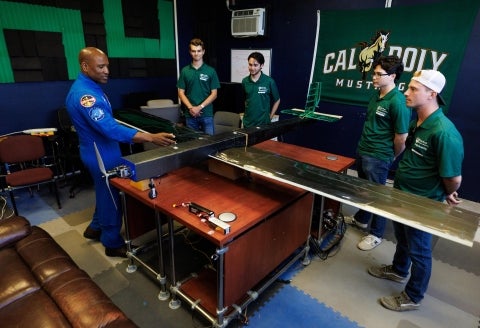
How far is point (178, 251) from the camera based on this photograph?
2.57 metres

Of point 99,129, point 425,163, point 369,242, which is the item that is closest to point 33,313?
point 99,129

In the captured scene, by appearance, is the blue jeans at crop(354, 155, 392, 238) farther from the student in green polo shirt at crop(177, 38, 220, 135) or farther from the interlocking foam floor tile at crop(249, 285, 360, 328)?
the student in green polo shirt at crop(177, 38, 220, 135)

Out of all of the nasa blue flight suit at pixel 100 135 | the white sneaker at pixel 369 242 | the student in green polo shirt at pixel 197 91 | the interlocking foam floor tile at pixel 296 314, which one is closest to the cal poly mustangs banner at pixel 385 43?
the student in green polo shirt at pixel 197 91

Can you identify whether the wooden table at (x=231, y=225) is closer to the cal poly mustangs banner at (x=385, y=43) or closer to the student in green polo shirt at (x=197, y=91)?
the student in green polo shirt at (x=197, y=91)

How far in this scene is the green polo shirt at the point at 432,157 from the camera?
161cm

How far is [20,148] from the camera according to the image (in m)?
3.21

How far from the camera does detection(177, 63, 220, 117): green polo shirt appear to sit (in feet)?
11.3

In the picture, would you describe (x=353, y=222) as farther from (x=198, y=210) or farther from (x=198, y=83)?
(x=198, y=83)

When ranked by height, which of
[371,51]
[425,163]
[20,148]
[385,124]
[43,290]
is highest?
[371,51]

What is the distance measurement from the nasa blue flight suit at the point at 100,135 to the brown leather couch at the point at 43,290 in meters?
0.48

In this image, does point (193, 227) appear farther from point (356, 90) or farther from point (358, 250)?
point (356, 90)

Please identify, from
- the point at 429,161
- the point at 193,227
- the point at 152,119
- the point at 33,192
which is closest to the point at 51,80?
the point at 33,192

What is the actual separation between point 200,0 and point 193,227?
469 cm

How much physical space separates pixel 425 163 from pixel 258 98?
1914 millimetres
